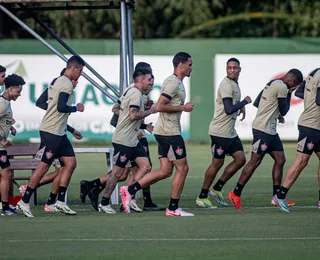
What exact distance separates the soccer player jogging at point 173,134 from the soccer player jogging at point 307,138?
138 cm

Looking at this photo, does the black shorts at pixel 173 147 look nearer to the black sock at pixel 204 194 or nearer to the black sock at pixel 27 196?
the black sock at pixel 204 194

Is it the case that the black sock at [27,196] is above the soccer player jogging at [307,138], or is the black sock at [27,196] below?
below

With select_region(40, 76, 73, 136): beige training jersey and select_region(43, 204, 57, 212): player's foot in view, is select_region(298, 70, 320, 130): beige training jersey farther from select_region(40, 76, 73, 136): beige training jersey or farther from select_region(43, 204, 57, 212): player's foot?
select_region(43, 204, 57, 212): player's foot

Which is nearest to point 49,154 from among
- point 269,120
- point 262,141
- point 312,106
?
point 262,141

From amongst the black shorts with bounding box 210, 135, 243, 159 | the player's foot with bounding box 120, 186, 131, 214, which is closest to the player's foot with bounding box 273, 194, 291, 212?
the black shorts with bounding box 210, 135, 243, 159

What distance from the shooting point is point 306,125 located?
13500 millimetres

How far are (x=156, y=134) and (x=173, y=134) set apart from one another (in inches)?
9.7

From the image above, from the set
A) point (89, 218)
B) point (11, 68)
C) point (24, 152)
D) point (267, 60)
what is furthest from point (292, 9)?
point (89, 218)

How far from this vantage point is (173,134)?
1301 centimetres

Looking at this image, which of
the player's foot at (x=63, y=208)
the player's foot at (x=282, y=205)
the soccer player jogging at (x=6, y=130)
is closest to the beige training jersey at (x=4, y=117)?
the soccer player jogging at (x=6, y=130)

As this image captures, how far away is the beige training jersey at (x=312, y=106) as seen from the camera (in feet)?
44.1

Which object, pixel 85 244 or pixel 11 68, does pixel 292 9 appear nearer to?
pixel 11 68

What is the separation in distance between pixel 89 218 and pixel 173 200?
43.0 inches

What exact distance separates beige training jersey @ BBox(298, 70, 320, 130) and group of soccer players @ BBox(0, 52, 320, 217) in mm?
13
